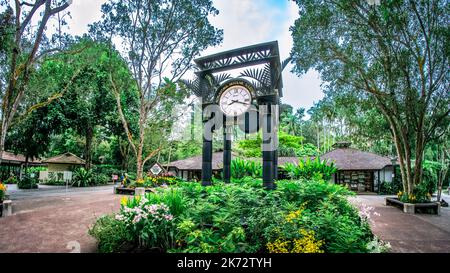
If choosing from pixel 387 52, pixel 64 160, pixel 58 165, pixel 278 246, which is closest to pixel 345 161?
pixel 387 52

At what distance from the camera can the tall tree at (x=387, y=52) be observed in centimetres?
905

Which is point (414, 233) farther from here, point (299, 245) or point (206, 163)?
point (206, 163)

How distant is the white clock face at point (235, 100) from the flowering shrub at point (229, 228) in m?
2.26

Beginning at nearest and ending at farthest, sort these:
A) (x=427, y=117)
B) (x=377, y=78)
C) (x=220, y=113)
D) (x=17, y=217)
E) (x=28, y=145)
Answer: (x=220, y=113), (x=17, y=217), (x=377, y=78), (x=427, y=117), (x=28, y=145)

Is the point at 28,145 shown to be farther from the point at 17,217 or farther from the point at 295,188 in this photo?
the point at 295,188

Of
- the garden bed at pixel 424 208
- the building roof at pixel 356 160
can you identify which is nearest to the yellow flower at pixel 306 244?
the garden bed at pixel 424 208

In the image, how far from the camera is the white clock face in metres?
6.33

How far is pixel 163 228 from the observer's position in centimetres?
410

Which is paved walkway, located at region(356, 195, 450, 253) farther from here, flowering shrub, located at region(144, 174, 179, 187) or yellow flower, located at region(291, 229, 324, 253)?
flowering shrub, located at region(144, 174, 179, 187)

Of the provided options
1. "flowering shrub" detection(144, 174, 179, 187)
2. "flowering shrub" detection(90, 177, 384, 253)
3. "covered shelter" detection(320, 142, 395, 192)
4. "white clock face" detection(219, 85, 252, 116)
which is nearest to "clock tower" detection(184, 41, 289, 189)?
"white clock face" detection(219, 85, 252, 116)

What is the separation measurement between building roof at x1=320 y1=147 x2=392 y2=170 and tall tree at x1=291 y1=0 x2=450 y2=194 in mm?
10031

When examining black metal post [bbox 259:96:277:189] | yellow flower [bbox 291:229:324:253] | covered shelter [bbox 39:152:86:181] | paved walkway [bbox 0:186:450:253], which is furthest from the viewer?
covered shelter [bbox 39:152:86:181]
